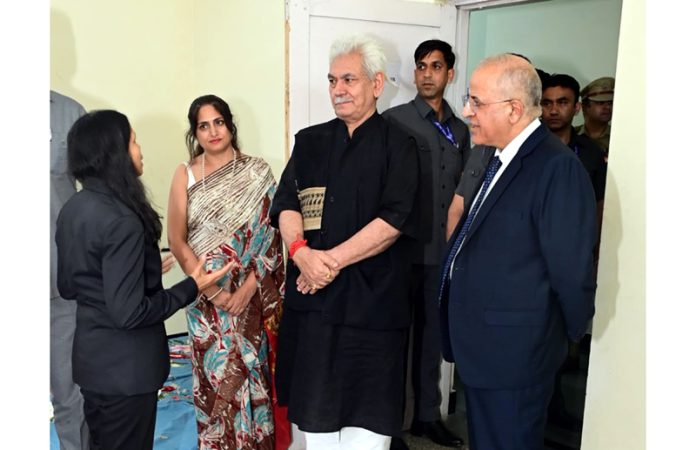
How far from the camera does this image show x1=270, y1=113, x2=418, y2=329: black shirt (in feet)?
7.61

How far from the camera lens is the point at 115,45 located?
387cm

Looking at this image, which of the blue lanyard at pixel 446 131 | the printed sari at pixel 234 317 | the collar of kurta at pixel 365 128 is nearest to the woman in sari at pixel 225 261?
the printed sari at pixel 234 317

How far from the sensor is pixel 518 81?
1966 millimetres

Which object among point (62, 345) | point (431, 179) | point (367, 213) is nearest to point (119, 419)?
point (62, 345)

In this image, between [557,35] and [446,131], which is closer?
[446,131]

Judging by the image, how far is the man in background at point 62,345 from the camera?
8.06 feet

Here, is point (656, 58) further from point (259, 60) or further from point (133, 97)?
point (133, 97)

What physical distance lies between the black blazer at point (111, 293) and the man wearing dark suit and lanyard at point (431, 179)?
132 cm

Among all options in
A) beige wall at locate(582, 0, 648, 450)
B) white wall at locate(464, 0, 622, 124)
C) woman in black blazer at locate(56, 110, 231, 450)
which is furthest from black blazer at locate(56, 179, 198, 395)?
white wall at locate(464, 0, 622, 124)

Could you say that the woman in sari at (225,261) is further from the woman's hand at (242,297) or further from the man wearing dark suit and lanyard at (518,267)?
the man wearing dark suit and lanyard at (518,267)

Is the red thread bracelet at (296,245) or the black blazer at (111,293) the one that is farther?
the red thread bracelet at (296,245)

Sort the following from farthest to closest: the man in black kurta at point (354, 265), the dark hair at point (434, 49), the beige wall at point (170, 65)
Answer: the beige wall at point (170, 65)
the dark hair at point (434, 49)
the man in black kurta at point (354, 265)

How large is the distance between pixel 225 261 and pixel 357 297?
62 centimetres

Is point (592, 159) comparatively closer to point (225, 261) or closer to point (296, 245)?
point (296, 245)
